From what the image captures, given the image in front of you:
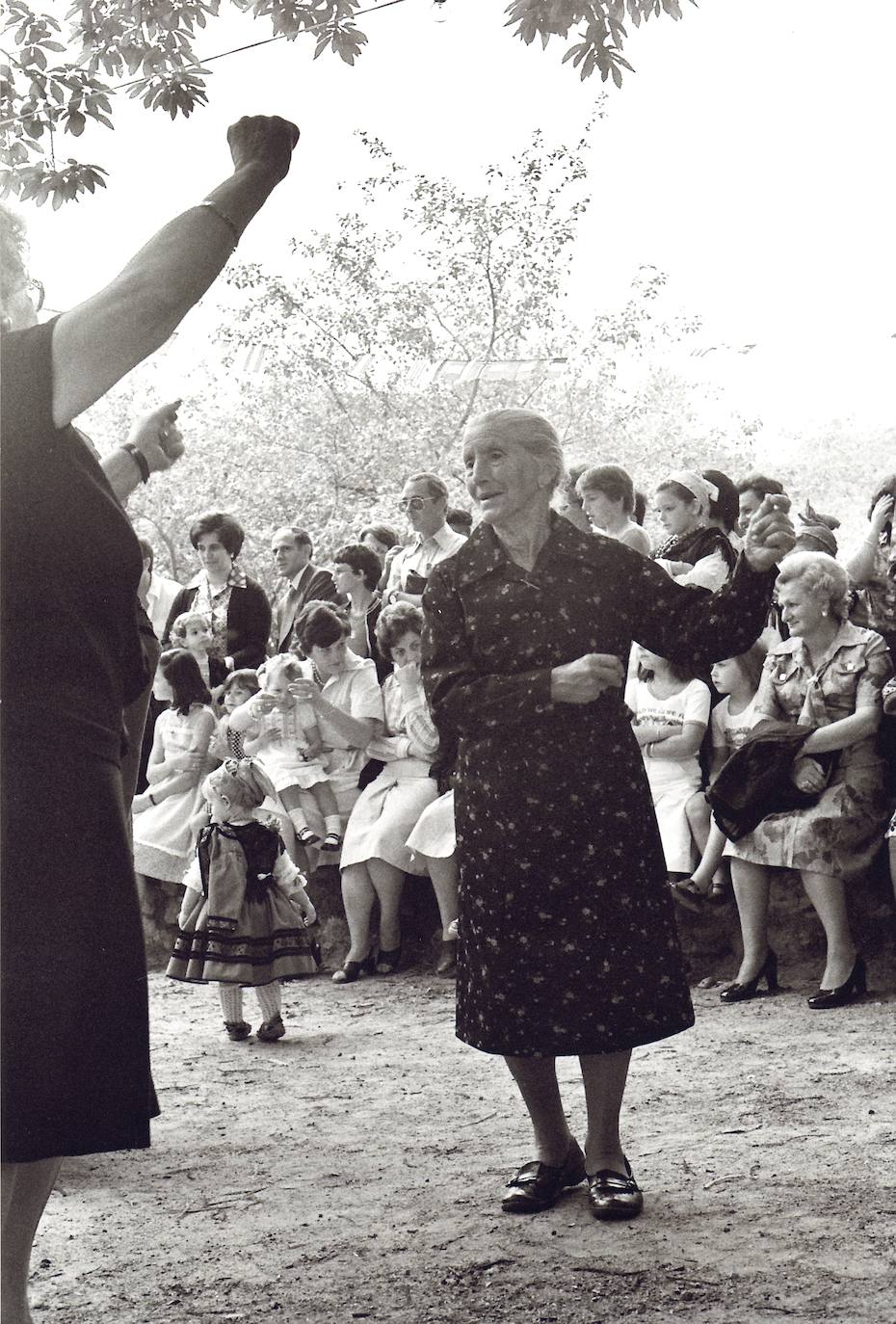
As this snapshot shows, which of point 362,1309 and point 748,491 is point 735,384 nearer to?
point 748,491

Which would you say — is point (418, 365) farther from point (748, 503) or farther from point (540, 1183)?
point (540, 1183)

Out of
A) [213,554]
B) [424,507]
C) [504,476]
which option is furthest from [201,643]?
[504,476]

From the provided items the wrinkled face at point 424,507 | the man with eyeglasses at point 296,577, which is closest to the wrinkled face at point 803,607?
the wrinkled face at point 424,507

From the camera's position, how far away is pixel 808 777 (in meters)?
6.08

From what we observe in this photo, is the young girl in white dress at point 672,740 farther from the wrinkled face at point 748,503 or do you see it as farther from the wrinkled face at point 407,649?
the wrinkled face at point 748,503

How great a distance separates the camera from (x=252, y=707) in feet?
24.3

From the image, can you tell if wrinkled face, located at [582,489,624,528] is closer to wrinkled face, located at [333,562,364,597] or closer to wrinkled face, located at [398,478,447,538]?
wrinkled face, located at [398,478,447,538]

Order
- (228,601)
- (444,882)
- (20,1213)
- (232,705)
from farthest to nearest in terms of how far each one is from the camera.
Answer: (228,601), (232,705), (444,882), (20,1213)

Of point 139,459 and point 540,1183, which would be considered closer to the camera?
point 139,459

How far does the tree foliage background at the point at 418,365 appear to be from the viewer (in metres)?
17.6

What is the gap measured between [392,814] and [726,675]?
5.64 ft

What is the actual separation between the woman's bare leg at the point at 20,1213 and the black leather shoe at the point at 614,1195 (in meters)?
1.55

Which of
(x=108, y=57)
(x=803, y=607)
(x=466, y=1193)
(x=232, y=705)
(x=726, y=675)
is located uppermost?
(x=108, y=57)

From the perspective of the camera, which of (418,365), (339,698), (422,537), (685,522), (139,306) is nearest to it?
(139,306)
